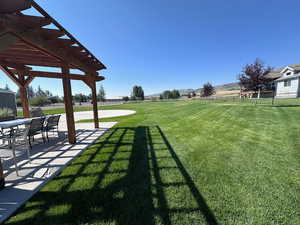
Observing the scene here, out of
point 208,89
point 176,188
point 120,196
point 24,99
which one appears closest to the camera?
point 120,196

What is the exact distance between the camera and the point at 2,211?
5.43 ft

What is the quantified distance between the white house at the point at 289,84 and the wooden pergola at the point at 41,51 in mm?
29389

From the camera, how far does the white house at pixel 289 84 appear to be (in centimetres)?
1997

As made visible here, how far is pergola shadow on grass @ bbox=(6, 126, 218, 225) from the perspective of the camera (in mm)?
1509

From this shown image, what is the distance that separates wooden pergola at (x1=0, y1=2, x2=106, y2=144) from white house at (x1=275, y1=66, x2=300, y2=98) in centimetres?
2939

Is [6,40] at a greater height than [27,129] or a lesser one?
greater

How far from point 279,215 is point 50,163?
4.26 metres

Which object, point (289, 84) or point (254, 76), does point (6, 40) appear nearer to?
point (254, 76)

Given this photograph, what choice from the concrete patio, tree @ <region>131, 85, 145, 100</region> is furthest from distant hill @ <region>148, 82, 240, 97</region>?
tree @ <region>131, 85, 145, 100</region>

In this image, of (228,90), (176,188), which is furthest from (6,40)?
(228,90)

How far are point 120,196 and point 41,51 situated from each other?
3933 millimetres

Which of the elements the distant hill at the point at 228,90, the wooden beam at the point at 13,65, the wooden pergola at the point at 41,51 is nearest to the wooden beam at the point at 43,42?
the wooden pergola at the point at 41,51

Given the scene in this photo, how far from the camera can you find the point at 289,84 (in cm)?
2122

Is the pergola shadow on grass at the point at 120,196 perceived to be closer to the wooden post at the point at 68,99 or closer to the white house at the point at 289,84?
the wooden post at the point at 68,99
